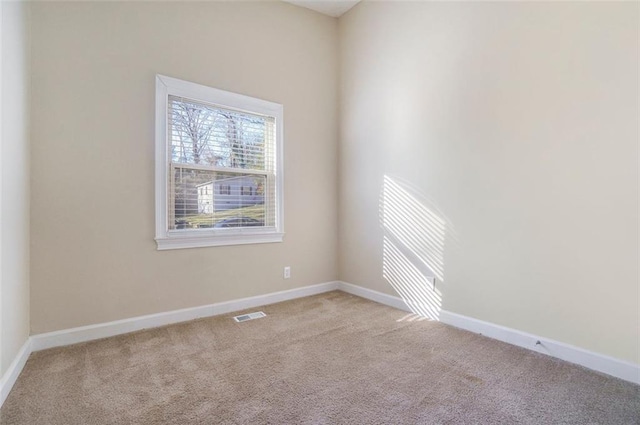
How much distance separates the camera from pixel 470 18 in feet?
8.64

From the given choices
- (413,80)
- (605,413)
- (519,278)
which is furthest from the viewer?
(413,80)

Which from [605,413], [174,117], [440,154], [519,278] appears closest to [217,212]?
[174,117]

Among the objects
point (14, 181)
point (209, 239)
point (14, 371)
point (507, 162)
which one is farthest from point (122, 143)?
point (507, 162)

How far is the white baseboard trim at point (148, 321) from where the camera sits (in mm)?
2363

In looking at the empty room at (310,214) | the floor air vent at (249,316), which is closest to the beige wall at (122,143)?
the empty room at (310,214)

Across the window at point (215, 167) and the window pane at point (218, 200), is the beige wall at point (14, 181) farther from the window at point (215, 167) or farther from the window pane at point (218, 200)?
the window pane at point (218, 200)

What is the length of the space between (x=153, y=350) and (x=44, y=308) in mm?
874

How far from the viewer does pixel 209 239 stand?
9.96 feet

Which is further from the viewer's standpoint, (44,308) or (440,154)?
(440,154)

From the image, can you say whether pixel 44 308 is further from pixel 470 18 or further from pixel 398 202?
pixel 470 18

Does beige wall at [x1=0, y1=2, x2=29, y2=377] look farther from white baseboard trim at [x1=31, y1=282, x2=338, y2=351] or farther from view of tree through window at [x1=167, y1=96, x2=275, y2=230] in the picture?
view of tree through window at [x1=167, y1=96, x2=275, y2=230]

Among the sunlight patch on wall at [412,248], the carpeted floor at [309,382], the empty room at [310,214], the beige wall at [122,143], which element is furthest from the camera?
the sunlight patch on wall at [412,248]

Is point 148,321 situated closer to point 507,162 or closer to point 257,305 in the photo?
point 257,305

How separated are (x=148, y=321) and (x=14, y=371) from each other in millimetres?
902
